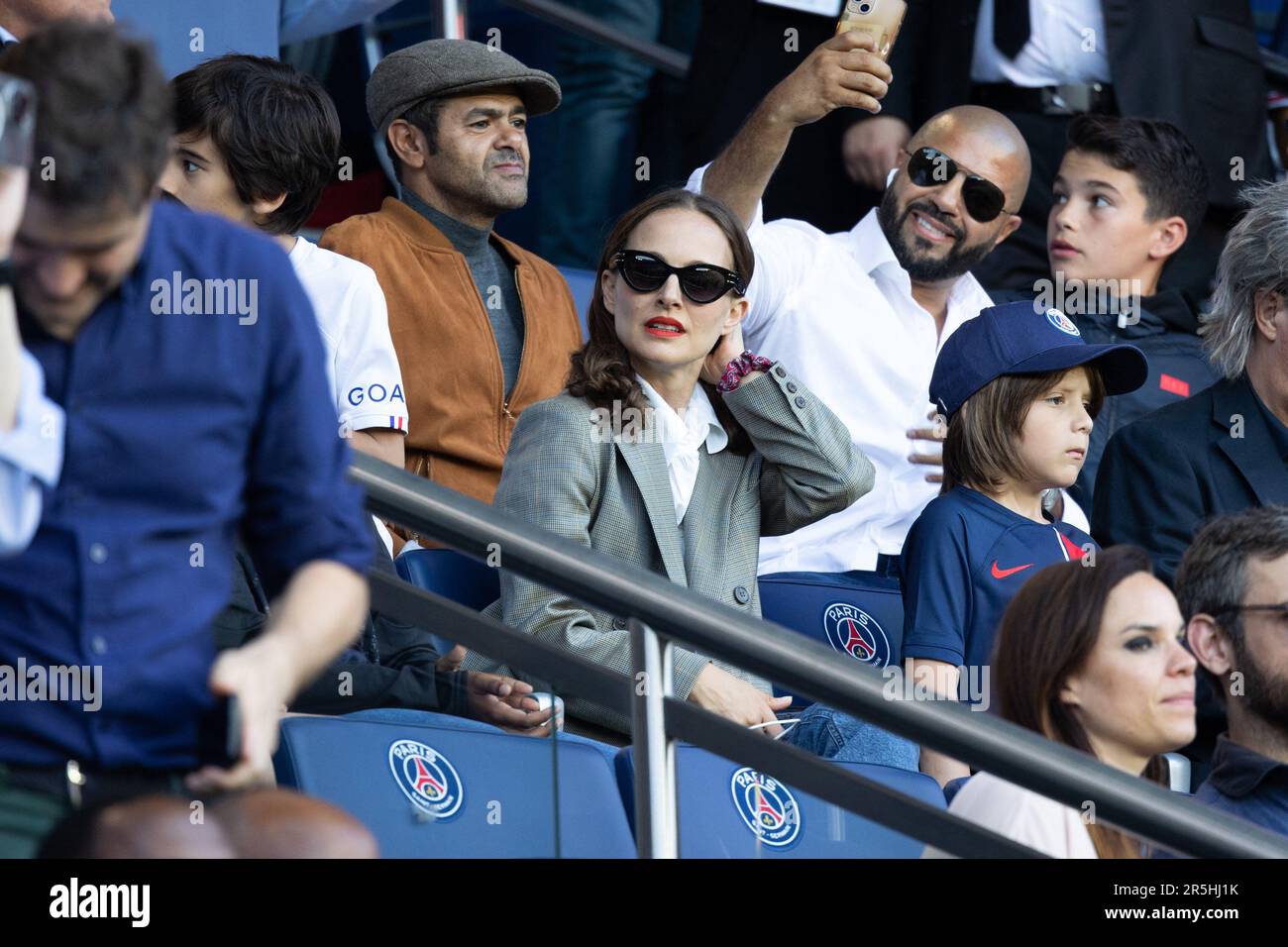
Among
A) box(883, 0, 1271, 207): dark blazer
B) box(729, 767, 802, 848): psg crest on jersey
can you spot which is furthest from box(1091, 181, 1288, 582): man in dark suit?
box(729, 767, 802, 848): psg crest on jersey

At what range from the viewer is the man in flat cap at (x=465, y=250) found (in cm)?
433

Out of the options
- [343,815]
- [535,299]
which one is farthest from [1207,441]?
[343,815]

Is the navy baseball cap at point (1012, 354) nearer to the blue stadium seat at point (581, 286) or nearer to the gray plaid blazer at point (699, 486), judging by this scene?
the gray plaid blazer at point (699, 486)

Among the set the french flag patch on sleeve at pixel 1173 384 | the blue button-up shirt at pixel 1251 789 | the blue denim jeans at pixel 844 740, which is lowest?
the blue button-up shirt at pixel 1251 789

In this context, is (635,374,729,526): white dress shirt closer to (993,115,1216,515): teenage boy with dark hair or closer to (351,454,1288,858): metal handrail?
(351,454,1288,858): metal handrail

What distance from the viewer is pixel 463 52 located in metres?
4.65

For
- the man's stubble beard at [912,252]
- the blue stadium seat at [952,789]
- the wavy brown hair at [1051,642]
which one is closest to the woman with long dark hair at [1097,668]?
the wavy brown hair at [1051,642]

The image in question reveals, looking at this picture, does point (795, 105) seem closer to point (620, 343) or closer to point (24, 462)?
point (620, 343)

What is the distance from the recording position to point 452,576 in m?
2.78

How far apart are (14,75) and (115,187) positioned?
16cm

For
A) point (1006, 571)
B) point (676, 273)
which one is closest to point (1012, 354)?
point (1006, 571)

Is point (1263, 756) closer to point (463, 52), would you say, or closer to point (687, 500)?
point (687, 500)

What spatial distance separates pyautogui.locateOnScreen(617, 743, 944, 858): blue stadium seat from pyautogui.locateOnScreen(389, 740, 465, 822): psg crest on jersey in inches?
8.3

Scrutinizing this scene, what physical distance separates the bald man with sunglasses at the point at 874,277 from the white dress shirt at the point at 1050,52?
91cm
